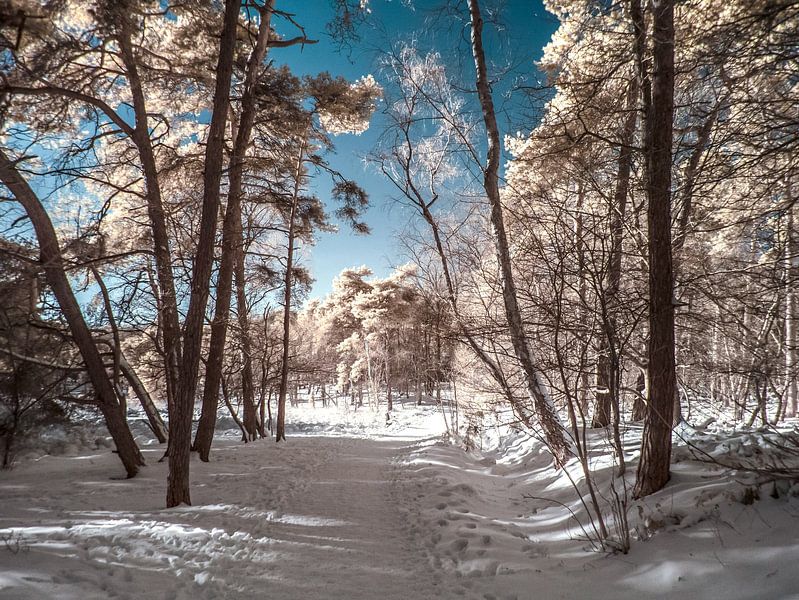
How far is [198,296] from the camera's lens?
15.6 ft

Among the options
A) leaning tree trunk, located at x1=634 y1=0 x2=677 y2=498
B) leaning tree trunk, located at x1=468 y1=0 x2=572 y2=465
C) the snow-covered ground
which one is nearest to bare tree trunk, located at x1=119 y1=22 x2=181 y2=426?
the snow-covered ground

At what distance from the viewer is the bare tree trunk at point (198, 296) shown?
4.64 m

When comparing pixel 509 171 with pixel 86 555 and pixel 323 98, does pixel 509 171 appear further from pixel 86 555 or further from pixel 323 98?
pixel 86 555

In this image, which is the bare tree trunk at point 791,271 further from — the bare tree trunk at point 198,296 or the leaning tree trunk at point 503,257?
the bare tree trunk at point 198,296

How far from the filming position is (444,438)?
Answer: 1097 cm

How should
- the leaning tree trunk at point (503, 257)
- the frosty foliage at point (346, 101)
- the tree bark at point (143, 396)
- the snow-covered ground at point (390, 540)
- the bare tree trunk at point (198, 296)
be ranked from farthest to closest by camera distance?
the frosty foliage at point (346, 101), the tree bark at point (143, 396), the leaning tree trunk at point (503, 257), the bare tree trunk at point (198, 296), the snow-covered ground at point (390, 540)

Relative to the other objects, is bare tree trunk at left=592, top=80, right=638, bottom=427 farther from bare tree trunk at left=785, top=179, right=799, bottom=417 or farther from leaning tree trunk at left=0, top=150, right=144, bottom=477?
leaning tree trunk at left=0, top=150, right=144, bottom=477

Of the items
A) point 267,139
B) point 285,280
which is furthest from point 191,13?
point 285,280

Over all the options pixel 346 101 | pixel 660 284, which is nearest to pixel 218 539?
pixel 660 284

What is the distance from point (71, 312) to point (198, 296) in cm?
290

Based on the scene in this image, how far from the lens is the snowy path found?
2.79 metres

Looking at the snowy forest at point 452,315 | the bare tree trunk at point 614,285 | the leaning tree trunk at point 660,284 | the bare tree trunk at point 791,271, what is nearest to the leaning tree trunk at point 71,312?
the snowy forest at point 452,315

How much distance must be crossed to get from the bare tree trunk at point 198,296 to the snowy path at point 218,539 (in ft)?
1.68

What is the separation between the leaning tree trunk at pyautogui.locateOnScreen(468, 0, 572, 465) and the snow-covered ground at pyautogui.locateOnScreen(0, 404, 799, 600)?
0.69 meters
